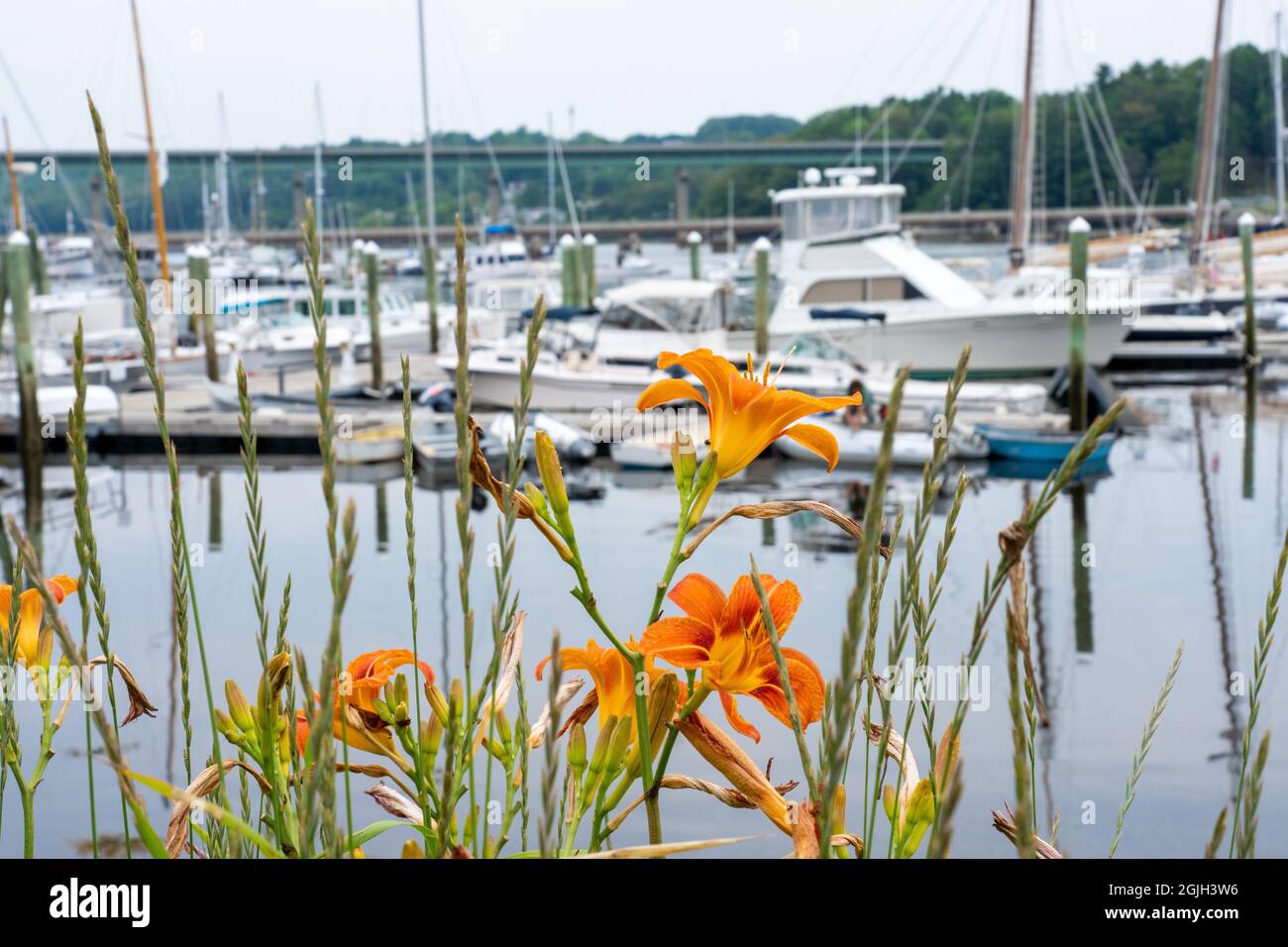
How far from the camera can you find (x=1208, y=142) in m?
32.9

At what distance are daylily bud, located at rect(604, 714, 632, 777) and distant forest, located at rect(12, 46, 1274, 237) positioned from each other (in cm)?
3982

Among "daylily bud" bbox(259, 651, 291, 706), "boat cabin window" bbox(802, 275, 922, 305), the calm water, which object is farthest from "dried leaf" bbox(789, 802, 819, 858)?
"boat cabin window" bbox(802, 275, 922, 305)

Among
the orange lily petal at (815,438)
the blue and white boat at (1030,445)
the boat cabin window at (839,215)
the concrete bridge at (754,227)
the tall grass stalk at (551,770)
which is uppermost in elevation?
the orange lily petal at (815,438)

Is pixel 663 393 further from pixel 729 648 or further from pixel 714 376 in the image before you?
pixel 729 648

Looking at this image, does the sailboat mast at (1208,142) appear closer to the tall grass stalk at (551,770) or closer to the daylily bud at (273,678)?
the daylily bud at (273,678)

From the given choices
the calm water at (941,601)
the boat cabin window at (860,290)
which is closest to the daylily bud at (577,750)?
the calm water at (941,601)

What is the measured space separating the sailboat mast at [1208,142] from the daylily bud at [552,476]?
3464 cm

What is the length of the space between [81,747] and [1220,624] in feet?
28.8

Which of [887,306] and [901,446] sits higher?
[887,306]

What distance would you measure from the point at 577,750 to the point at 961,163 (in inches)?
2270

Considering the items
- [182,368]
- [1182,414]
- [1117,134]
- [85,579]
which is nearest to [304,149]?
[1117,134]

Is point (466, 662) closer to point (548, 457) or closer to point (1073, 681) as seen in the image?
point (548, 457)

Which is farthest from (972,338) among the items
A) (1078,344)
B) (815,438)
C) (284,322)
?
(815,438)

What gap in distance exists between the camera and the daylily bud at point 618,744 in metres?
1.07
